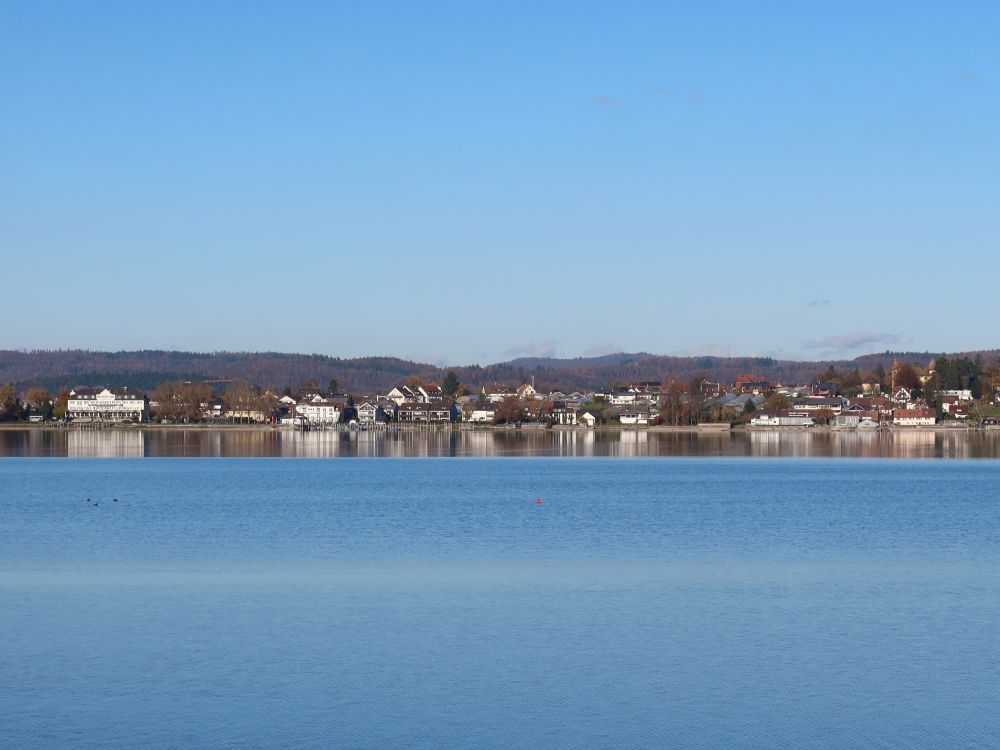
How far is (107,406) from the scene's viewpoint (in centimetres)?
11662

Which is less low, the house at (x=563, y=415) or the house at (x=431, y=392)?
the house at (x=431, y=392)

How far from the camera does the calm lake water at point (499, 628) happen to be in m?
9.87

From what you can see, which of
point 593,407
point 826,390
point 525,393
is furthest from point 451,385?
point 826,390

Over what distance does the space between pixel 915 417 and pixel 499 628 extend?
309 feet

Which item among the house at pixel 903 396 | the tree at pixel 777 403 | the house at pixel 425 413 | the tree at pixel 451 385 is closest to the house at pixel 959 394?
the house at pixel 903 396

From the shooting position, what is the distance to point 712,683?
11.0 meters

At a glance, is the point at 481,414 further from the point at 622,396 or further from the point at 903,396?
the point at 903,396

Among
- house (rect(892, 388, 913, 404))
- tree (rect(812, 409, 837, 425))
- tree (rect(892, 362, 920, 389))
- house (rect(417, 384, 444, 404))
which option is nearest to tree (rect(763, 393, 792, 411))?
tree (rect(812, 409, 837, 425))

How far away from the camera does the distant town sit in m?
102

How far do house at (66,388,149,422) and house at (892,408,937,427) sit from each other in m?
63.2

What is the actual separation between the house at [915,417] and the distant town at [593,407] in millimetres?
84

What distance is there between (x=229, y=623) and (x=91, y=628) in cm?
134

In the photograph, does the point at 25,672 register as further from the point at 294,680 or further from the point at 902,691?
the point at 902,691

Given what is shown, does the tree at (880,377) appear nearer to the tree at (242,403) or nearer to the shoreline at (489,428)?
the shoreline at (489,428)
